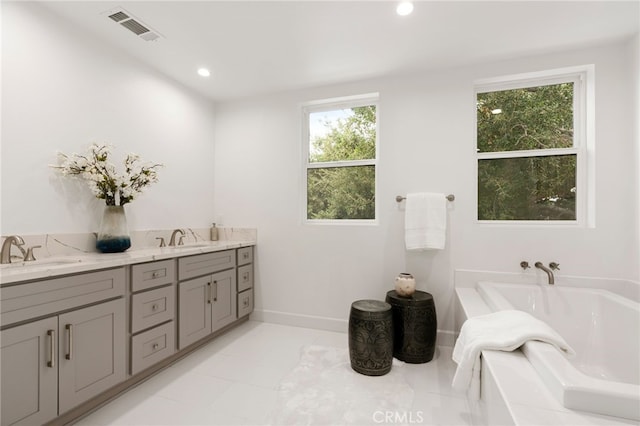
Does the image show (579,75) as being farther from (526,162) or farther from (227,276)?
(227,276)

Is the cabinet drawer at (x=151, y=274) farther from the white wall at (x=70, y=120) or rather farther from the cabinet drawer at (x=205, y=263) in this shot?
the white wall at (x=70, y=120)

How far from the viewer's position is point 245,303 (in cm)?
297

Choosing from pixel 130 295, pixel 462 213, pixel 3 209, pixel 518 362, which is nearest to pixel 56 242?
pixel 3 209

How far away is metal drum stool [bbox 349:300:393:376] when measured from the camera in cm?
203

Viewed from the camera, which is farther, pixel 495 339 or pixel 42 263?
pixel 42 263

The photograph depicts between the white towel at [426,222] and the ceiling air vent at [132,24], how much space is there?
236 cm

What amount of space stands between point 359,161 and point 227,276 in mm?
1688

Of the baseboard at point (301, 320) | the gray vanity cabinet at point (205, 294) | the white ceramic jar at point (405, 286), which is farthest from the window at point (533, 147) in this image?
the gray vanity cabinet at point (205, 294)

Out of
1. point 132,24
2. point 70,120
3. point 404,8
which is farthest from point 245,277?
point 404,8

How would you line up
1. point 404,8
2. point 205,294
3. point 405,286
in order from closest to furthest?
point 404,8, point 405,286, point 205,294

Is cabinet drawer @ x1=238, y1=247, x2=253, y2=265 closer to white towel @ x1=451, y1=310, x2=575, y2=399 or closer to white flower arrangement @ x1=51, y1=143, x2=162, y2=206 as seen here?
white flower arrangement @ x1=51, y1=143, x2=162, y2=206

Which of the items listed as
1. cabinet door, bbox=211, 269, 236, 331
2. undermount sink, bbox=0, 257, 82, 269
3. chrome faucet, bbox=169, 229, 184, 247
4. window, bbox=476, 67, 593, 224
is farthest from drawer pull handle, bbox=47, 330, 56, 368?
window, bbox=476, 67, 593, 224

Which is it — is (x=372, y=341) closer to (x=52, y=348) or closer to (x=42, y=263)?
(x=52, y=348)

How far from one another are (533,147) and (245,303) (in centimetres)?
300
